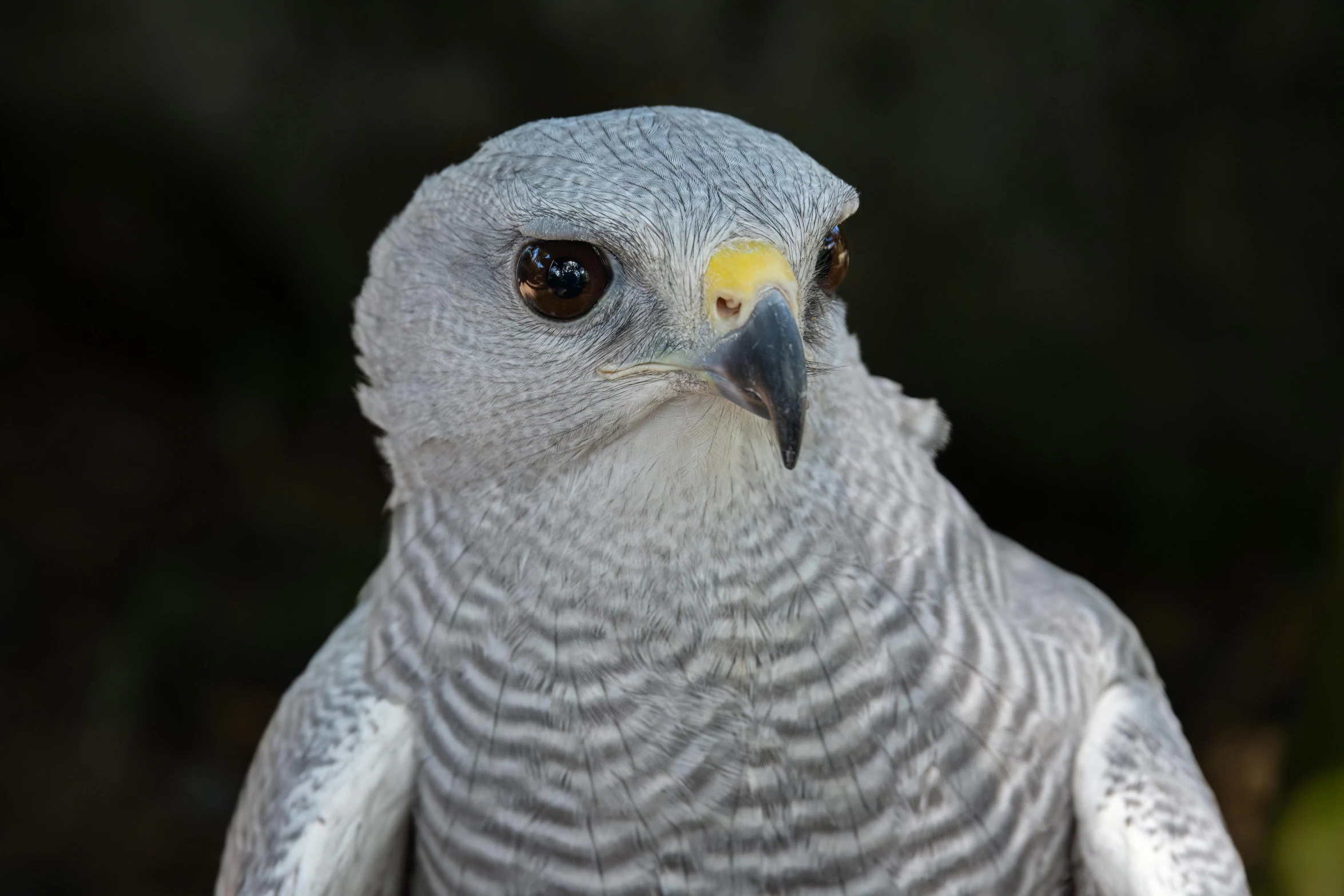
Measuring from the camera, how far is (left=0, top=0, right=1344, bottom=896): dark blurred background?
4.43 m

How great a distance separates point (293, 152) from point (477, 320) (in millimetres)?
3530

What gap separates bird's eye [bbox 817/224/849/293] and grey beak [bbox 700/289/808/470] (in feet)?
0.90

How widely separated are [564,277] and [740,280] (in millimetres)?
304

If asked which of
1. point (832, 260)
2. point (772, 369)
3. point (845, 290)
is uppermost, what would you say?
point (845, 290)

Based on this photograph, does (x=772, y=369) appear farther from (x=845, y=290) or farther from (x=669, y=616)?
(x=845, y=290)

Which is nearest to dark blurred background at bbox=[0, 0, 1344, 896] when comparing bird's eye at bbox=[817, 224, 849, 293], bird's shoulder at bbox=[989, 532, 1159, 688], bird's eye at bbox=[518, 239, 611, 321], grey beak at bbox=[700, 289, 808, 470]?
bird's shoulder at bbox=[989, 532, 1159, 688]

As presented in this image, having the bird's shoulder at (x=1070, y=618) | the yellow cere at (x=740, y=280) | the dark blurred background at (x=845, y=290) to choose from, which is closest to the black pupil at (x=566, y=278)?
the yellow cere at (x=740, y=280)

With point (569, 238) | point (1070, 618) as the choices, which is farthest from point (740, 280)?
point (1070, 618)

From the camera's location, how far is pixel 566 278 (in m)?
2.04

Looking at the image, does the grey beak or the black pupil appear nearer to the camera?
the grey beak

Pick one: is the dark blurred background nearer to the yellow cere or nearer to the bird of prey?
the bird of prey

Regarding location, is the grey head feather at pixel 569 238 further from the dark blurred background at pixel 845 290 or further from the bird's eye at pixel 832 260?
the dark blurred background at pixel 845 290

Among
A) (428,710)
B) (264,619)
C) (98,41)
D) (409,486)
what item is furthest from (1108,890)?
(98,41)

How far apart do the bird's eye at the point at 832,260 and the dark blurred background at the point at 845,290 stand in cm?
192
